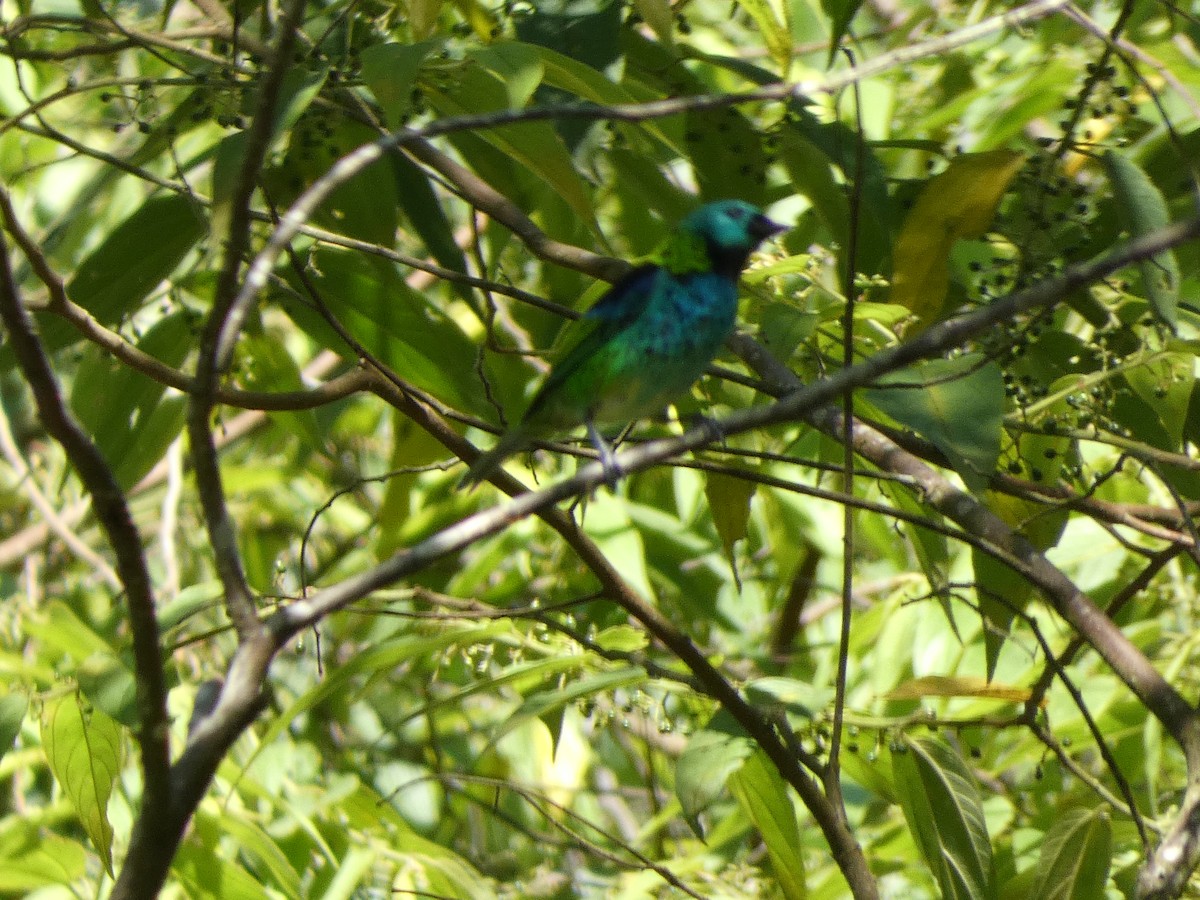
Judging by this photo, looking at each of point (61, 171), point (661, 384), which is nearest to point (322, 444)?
point (661, 384)

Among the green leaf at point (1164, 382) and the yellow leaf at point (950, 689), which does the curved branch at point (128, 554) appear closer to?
the yellow leaf at point (950, 689)

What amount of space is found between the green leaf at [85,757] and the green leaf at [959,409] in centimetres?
158

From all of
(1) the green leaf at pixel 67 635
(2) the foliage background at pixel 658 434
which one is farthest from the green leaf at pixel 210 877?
(1) the green leaf at pixel 67 635

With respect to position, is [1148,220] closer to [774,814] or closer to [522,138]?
[522,138]

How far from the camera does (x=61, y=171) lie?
5820 mm

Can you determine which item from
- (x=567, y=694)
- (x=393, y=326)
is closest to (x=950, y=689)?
(x=567, y=694)

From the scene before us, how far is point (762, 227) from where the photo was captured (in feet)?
11.1

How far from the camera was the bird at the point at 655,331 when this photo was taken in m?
3.06

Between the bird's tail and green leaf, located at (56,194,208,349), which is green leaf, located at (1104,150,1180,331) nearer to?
the bird's tail

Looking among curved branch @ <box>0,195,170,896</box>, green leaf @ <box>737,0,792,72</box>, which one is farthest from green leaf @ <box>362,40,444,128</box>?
curved branch @ <box>0,195,170,896</box>

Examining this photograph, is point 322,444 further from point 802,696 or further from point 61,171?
point 61,171

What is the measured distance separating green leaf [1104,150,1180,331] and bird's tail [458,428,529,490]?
47.6 inches

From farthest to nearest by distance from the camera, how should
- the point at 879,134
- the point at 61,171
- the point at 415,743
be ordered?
the point at 61,171 < the point at 415,743 < the point at 879,134

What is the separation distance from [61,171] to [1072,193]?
440 centimetres
